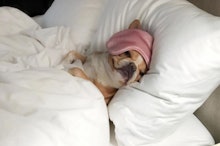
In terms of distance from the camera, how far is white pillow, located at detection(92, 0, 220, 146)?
96 centimetres

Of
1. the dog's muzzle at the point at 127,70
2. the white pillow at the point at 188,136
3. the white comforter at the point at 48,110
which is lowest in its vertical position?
the white pillow at the point at 188,136

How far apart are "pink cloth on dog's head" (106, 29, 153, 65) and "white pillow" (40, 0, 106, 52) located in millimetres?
396

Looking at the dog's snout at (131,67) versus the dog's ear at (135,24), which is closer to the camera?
the dog's snout at (131,67)

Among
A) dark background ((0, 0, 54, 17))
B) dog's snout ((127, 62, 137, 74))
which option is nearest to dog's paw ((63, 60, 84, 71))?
dog's snout ((127, 62, 137, 74))

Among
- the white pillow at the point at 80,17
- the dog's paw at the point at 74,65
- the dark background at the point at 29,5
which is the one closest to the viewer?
the dog's paw at the point at 74,65

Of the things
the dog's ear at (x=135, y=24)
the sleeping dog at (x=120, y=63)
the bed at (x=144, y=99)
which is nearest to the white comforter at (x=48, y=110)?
the bed at (x=144, y=99)

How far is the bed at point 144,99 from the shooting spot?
904mm

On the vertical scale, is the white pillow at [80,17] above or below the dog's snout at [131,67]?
below

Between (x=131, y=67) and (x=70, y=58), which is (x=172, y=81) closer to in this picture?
(x=131, y=67)

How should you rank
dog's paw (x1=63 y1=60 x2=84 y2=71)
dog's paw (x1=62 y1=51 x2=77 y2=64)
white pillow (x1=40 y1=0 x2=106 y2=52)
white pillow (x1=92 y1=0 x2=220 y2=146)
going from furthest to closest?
white pillow (x1=40 y1=0 x2=106 y2=52), dog's paw (x1=62 y1=51 x2=77 y2=64), dog's paw (x1=63 y1=60 x2=84 y2=71), white pillow (x1=92 y1=0 x2=220 y2=146)

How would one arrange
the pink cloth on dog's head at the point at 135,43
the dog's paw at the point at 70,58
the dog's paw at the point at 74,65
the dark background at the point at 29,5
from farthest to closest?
the dark background at the point at 29,5 → the dog's paw at the point at 70,58 → the dog's paw at the point at 74,65 → the pink cloth on dog's head at the point at 135,43

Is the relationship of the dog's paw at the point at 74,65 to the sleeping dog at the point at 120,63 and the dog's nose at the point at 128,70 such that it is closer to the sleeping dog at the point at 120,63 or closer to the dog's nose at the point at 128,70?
the sleeping dog at the point at 120,63

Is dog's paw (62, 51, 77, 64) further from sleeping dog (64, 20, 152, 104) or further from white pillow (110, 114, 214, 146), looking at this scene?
white pillow (110, 114, 214, 146)

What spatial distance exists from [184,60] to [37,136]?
0.47 m
